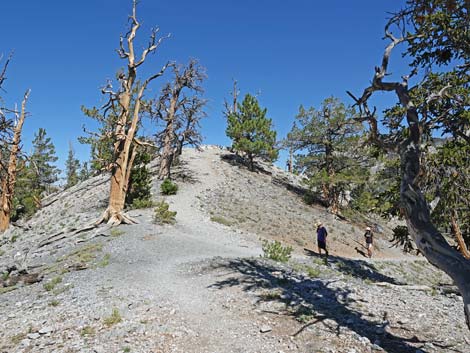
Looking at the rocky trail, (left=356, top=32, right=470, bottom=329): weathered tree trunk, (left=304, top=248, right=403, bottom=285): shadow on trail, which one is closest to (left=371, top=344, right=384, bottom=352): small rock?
the rocky trail

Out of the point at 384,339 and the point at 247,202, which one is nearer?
the point at 384,339

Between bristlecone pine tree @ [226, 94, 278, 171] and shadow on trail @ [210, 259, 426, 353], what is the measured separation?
2452cm

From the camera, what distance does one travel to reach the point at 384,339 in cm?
589

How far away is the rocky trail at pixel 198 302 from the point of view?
5777 mm

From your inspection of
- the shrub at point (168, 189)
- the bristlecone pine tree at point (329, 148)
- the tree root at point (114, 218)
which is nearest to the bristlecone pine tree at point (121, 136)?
the tree root at point (114, 218)

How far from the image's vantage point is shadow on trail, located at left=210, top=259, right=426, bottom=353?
19.7 feet

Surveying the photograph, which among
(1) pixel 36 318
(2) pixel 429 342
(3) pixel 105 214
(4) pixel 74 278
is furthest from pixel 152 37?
(2) pixel 429 342

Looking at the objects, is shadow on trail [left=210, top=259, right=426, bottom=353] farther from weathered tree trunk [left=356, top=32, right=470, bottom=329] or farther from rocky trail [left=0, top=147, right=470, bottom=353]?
weathered tree trunk [left=356, top=32, right=470, bottom=329]

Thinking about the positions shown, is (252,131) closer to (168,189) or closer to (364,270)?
(168,189)

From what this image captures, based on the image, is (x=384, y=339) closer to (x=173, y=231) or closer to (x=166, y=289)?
(x=166, y=289)

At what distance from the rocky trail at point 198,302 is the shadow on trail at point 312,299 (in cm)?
3

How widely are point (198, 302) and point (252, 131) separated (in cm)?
2926

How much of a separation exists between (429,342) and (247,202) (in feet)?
71.9

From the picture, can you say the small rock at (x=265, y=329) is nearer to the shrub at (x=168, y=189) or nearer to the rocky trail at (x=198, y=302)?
the rocky trail at (x=198, y=302)
